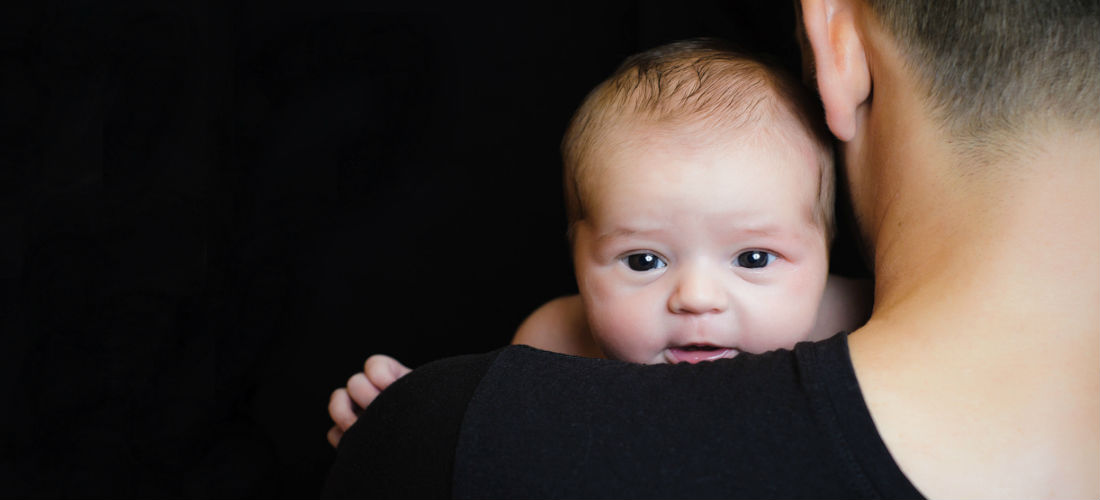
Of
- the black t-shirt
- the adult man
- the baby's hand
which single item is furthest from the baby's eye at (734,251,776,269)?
the baby's hand

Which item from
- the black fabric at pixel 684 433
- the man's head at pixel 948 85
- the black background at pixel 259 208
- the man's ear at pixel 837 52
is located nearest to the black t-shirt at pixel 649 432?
the black fabric at pixel 684 433

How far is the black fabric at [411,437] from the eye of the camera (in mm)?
879

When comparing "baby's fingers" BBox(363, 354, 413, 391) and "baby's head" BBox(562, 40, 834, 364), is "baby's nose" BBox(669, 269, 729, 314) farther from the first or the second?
"baby's fingers" BBox(363, 354, 413, 391)

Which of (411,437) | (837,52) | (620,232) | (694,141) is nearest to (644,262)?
(620,232)

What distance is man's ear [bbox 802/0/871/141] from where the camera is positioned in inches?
44.0

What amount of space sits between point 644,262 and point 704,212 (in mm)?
108

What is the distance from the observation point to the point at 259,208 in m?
1.66

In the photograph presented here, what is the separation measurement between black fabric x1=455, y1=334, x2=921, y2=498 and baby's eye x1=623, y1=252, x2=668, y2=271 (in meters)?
0.36

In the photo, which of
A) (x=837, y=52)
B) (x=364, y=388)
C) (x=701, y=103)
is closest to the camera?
(x=837, y=52)

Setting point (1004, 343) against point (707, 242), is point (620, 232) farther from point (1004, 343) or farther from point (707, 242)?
point (1004, 343)

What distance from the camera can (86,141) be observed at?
153 cm

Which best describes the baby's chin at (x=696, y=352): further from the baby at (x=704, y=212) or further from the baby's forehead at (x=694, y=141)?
the baby's forehead at (x=694, y=141)

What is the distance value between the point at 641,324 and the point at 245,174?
0.78 meters

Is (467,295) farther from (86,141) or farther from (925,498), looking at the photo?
(925,498)
